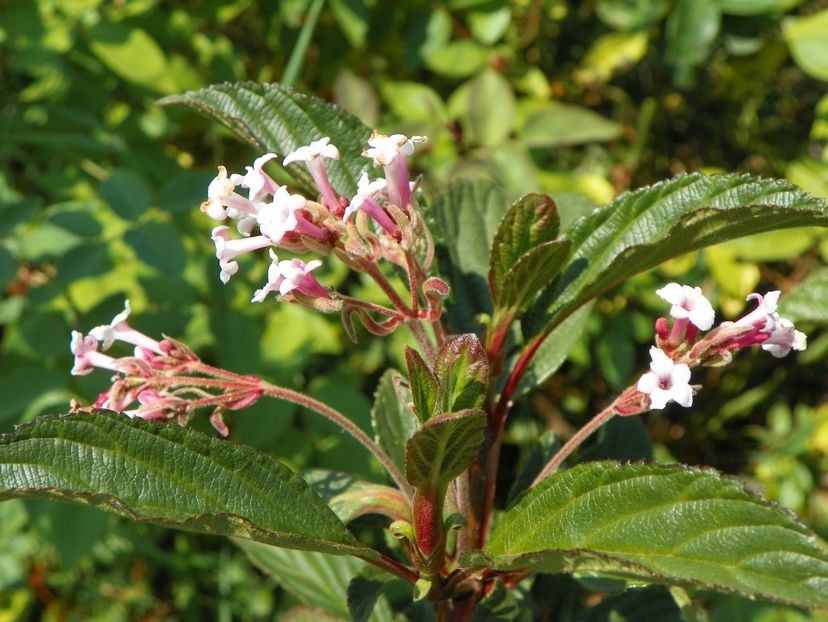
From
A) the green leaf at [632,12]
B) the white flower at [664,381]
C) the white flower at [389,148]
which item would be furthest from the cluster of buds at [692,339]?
the green leaf at [632,12]

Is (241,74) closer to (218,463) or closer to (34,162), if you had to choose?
(34,162)

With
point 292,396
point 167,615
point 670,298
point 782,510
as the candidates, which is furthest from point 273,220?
point 167,615

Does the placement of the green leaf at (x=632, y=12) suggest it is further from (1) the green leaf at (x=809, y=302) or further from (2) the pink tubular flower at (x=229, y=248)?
(2) the pink tubular flower at (x=229, y=248)

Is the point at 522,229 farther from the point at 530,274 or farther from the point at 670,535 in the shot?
the point at 670,535

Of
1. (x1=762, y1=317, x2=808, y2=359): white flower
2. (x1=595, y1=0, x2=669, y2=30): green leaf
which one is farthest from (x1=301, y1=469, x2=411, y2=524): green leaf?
(x1=595, y1=0, x2=669, y2=30): green leaf

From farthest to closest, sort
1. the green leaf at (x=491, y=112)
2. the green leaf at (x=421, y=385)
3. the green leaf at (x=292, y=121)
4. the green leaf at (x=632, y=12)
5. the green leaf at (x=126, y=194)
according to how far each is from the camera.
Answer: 1. the green leaf at (x=632, y=12)
2. the green leaf at (x=491, y=112)
3. the green leaf at (x=126, y=194)
4. the green leaf at (x=292, y=121)
5. the green leaf at (x=421, y=385)

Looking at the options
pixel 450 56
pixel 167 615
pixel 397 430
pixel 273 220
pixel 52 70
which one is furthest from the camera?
pixel 167 615
